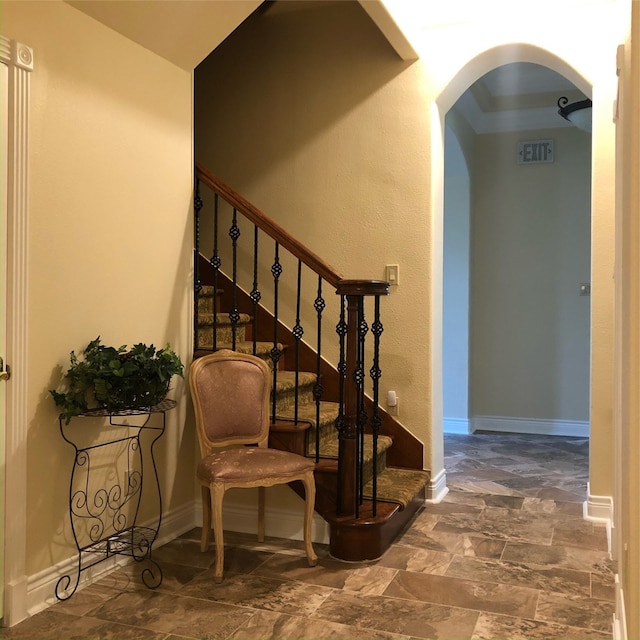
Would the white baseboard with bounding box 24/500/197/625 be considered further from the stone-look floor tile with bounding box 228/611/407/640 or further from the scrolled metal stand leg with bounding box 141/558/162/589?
the stone-look floor tile with bounding box 228/611/407/640

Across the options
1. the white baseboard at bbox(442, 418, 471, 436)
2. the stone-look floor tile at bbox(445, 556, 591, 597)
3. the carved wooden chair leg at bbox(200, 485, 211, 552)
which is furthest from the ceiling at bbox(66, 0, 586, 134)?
the white baseboard at bbox(442, 418, 471, 436)

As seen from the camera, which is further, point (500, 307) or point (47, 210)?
point (500, 307)

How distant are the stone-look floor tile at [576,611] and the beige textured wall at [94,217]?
1793mm

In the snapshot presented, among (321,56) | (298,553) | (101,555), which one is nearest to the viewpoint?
(101,555)

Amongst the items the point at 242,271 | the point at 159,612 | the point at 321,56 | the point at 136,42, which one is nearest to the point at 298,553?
the point at 159,612

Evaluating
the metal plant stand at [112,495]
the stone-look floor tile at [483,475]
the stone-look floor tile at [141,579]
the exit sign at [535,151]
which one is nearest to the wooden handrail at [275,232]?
the metal plant stand at [112,495]

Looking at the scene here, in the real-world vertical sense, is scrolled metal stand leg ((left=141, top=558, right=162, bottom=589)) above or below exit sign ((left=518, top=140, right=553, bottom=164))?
below

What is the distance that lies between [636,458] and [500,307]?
15.9ft

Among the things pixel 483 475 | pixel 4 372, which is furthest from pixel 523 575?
pixel 4 372

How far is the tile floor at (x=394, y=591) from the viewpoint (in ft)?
8.02

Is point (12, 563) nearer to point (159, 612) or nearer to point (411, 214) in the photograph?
point (159, 612)

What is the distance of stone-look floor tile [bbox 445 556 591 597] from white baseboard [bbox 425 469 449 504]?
0.90m

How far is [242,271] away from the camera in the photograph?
4379 millimetres

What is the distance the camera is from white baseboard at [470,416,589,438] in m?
6.19
